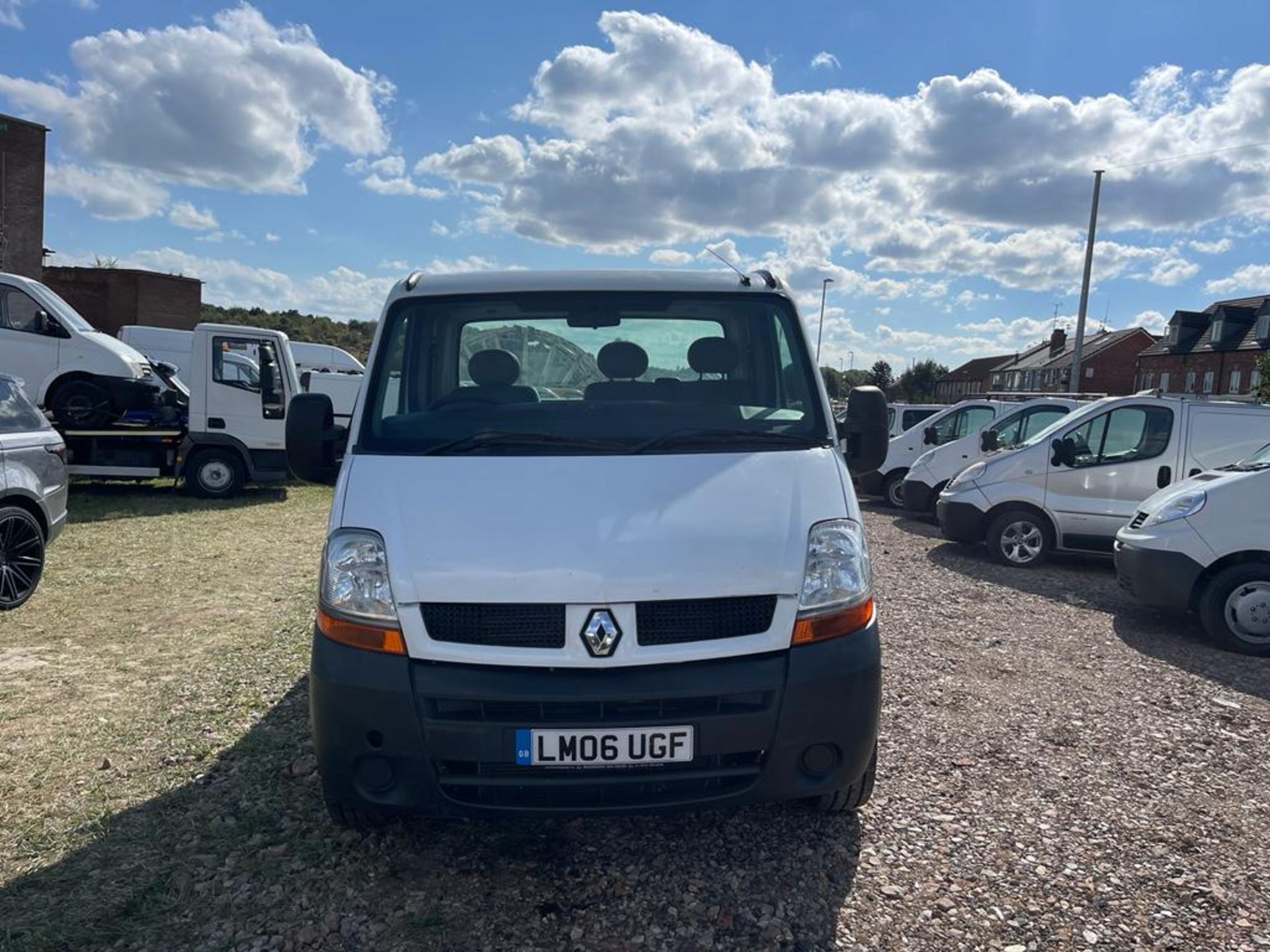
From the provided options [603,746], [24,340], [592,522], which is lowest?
[603,746]

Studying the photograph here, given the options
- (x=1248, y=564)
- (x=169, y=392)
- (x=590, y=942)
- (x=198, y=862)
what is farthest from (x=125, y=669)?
(x=169, y=392)

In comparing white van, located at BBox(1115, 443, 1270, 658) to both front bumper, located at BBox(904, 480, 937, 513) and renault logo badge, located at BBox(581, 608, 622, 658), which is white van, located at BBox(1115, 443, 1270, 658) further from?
front bumper, located at BBox(904, 480, 937, 513)

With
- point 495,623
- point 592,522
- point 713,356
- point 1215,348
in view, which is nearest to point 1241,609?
point 713,356

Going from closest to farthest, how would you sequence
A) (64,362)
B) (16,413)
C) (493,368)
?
(493,368), (16,413), (64,362)

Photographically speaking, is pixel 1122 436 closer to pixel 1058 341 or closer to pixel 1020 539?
pixel 1020 539

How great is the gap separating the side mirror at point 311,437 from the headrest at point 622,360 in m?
1.14

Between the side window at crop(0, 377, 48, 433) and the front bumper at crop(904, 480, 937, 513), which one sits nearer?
the side window at crop(0, 377, 48, 433)

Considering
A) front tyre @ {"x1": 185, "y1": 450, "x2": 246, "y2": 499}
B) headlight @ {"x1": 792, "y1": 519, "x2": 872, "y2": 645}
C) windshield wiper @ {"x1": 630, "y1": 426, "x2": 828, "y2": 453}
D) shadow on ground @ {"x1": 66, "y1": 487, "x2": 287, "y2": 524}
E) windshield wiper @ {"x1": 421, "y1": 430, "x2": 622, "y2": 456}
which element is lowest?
shadow on ground @ {"x1": 66, "y1": 487, "x2": 287, "y2": 524}

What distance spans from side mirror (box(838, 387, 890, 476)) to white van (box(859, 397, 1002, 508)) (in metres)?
8.86

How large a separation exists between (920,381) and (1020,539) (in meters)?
84.8

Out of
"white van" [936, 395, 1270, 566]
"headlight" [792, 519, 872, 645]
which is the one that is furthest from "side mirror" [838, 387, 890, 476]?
"white van" [936, 395, 1270, 566]

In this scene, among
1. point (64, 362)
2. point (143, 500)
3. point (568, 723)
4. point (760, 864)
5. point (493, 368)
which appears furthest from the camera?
point (143, 500)

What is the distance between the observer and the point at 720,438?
3264 millimetres

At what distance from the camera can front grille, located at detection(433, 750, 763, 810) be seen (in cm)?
266
